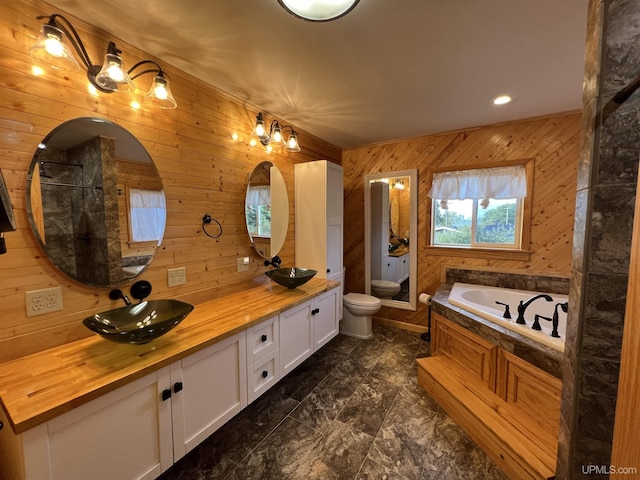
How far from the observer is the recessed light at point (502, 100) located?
2.21 metres

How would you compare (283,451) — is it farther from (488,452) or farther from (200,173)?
(200,173)

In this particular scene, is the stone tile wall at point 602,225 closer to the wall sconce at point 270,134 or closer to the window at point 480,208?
the wall sconce at point 270,134

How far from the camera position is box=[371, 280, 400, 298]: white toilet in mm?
3715

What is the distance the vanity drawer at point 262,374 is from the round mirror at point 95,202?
0.97 meters

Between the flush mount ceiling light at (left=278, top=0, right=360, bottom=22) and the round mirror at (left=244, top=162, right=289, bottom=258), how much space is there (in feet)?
4.35

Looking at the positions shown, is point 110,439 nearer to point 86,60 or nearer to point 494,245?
point 86,60

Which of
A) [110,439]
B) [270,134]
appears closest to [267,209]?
[270,134]

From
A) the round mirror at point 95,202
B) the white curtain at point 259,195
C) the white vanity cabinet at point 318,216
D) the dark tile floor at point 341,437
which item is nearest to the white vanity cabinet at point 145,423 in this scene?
the dark tile floor at point 341,437

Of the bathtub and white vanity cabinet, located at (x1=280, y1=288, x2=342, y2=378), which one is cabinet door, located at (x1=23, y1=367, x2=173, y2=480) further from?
the bathtub

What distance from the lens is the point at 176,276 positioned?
1.78 metres

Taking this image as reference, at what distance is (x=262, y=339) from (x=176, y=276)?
0.75 meters

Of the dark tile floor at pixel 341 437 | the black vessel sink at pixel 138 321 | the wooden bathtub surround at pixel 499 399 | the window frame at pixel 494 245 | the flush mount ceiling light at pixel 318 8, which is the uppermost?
the flush mount ceiling light at pixel 318 8

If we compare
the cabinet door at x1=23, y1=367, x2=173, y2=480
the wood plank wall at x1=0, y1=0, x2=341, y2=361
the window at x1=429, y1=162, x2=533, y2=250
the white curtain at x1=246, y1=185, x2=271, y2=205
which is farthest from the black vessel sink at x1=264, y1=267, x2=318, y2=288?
the window at x1=429, y1=162, x2=533, y2=250

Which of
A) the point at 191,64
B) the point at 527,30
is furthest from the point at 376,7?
the point at 191,64
